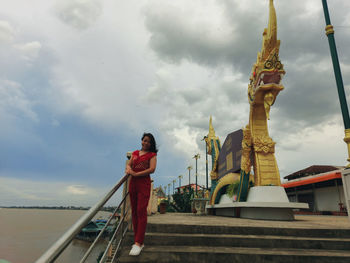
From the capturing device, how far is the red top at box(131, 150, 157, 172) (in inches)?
101

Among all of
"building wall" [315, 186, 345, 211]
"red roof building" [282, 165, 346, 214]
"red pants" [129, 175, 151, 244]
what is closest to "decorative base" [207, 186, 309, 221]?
"red pants" [129, 175, 151, 244]

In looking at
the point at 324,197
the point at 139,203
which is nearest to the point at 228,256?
the point at 139,203

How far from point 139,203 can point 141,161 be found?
0.50 m

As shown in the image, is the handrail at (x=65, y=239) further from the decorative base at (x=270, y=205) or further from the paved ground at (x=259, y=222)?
the decorative base at (x=270, y=205)

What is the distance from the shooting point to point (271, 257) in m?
2.52

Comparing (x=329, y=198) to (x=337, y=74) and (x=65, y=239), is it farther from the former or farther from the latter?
(x=65, y=239)

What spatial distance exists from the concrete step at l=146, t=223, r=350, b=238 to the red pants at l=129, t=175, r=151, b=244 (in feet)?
2.81

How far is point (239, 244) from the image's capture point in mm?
2934

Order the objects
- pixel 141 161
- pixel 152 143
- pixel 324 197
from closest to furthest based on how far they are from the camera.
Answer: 1. pixel 141 161
2. pixel 152 143
3. pixel 324 197

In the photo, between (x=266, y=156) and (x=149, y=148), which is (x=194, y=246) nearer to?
(x=149, y=148)

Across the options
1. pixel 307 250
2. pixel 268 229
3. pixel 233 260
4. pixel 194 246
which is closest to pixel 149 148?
pixel 194 246

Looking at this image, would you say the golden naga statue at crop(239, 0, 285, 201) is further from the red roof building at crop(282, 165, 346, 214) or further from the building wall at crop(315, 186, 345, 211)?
the building wall at crop(315, 186, 345, 211)

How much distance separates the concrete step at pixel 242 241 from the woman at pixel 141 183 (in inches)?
21.5

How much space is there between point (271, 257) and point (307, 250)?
71 centimetres
